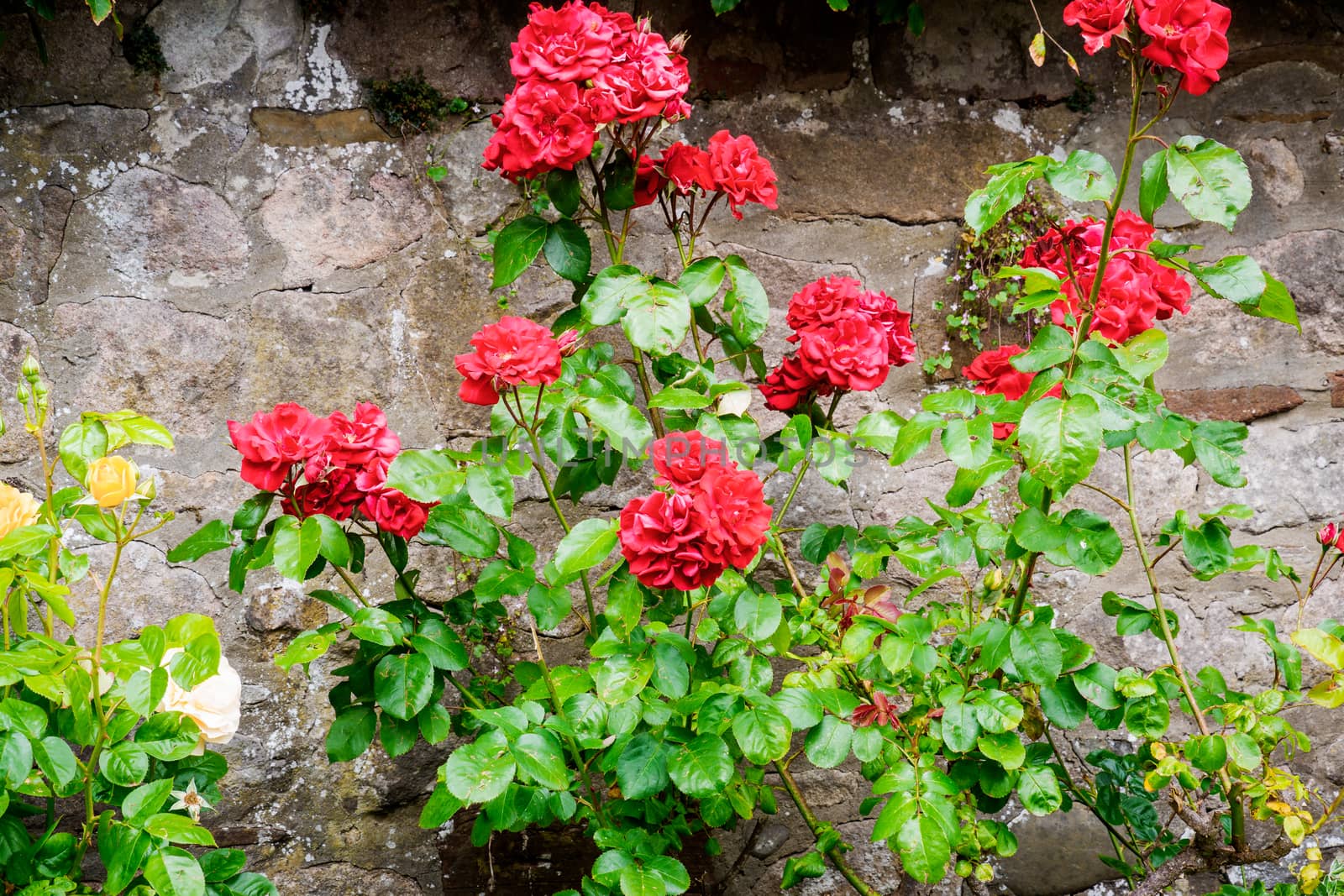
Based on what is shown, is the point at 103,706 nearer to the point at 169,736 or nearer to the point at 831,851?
the point at 169,736

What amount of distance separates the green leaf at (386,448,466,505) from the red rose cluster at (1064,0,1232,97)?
80 centimetres

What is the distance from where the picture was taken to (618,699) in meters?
1.09

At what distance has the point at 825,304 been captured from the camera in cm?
138

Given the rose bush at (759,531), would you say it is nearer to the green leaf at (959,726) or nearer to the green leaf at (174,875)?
the green leaf at (959,726)

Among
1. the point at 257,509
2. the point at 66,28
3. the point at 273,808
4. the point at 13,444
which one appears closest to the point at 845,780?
the point at 273,808

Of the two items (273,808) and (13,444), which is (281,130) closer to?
(13,444)

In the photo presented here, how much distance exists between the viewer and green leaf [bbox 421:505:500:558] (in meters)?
1.23

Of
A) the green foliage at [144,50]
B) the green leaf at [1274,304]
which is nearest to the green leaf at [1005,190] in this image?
the green leaf at [1274,304]

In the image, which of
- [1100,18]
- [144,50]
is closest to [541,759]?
[1100,18]

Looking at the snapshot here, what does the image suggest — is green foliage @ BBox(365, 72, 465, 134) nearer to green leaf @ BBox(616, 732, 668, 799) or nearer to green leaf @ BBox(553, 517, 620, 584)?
green leaf @ BBox(553, 517, 620, 584)

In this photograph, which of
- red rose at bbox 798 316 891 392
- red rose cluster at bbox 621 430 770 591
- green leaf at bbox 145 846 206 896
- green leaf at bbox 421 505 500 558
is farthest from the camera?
red rose at bbox 798 316 891 392

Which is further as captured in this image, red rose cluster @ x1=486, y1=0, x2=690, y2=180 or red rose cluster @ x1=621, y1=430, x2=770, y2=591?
red rose cluster @ x1=486, y1=0, x2=690, y2=180

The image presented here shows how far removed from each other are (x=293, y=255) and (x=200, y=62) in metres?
0.35

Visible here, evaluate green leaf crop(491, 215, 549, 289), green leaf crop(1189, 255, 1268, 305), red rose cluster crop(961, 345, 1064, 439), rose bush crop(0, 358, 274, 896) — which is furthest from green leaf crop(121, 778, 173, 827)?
green leaf crop(1189, 255, 1268, 305)
